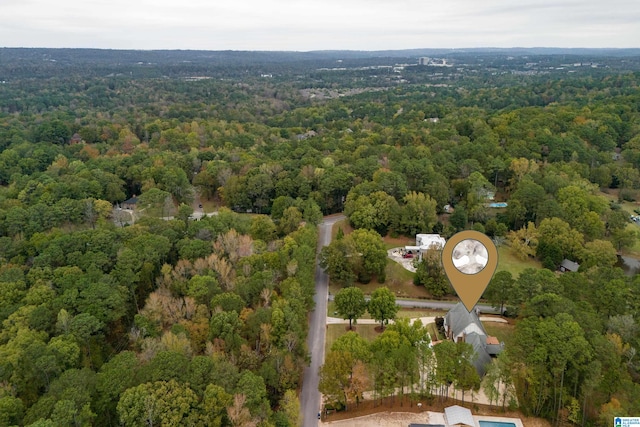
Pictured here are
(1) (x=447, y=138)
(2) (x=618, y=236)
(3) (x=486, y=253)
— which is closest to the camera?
(3) (x=486, y=253)

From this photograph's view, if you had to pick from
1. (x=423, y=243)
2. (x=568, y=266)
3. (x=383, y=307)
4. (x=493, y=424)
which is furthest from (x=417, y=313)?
(x=568, y=266)

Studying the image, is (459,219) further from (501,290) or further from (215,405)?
(215,405)

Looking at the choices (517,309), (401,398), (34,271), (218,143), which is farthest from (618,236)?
(218,143)

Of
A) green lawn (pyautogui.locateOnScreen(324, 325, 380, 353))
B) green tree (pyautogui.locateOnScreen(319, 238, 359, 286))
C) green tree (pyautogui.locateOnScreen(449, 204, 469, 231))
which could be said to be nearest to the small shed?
green tree (pyautogui.locateOnScreen(449, 204, 469, 231))

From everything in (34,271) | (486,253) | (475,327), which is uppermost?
(486,253)

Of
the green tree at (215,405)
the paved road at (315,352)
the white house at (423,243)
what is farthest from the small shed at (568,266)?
the green tree at (215,405)

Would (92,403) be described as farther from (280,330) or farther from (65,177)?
(65,177)

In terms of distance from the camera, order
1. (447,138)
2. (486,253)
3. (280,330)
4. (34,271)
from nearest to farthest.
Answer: (486,253), (280,330), (34,271), (447,138)
